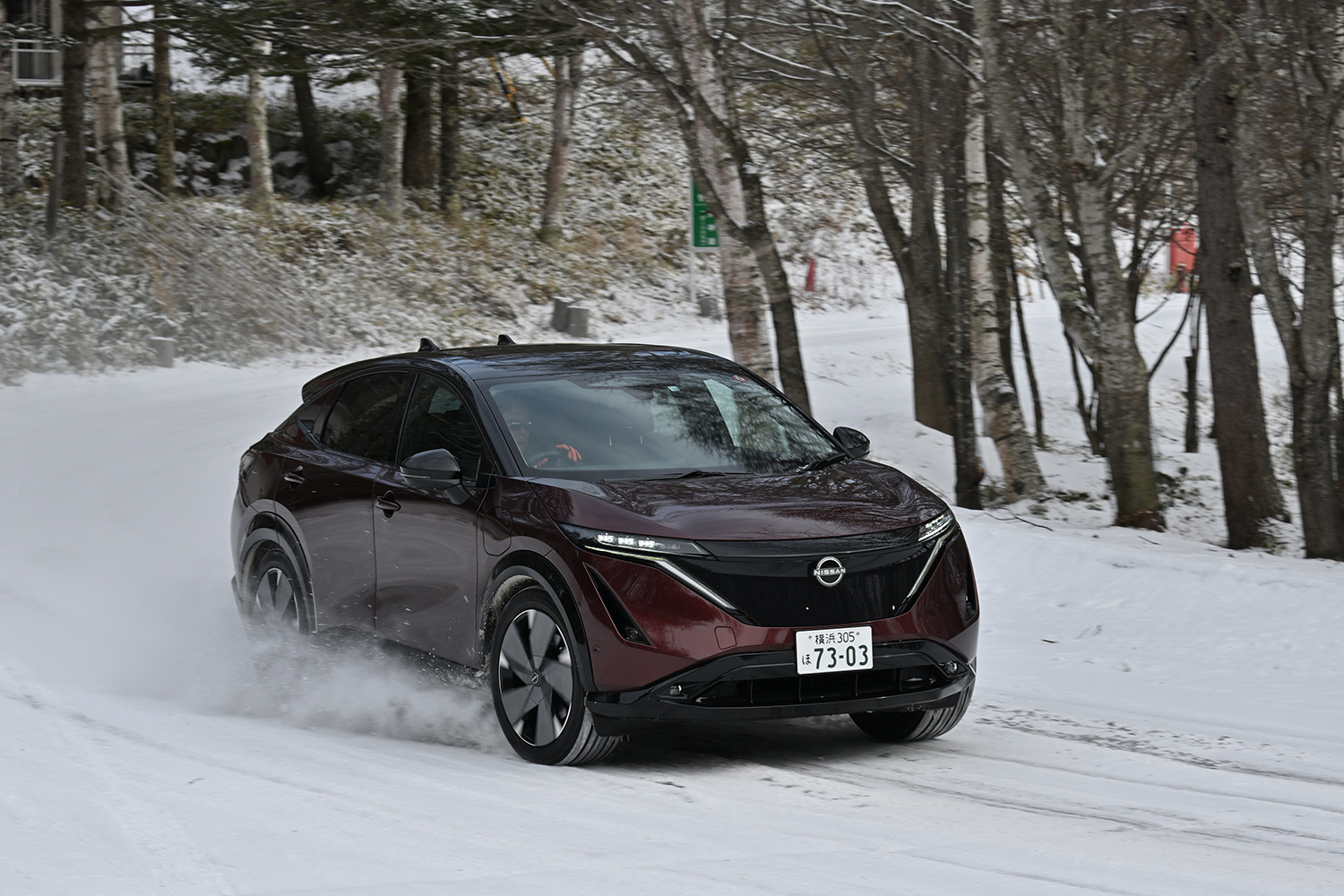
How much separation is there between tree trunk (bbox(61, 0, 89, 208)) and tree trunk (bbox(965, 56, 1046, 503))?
49.0 ft

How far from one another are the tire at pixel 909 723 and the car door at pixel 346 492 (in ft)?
7.48

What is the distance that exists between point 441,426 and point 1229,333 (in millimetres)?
8164

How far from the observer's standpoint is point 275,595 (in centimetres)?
762

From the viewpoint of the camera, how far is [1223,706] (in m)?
6.90

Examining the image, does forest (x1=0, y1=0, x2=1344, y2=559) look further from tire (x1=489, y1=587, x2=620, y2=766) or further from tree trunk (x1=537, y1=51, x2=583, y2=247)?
tire (x1=489, y1=587, x2=620, y2=766)

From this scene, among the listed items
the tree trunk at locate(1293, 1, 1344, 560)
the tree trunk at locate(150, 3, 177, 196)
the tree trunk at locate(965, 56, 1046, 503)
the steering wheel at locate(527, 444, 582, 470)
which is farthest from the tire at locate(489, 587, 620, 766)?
the tree trunk at locate(150, 3, 177, 196)

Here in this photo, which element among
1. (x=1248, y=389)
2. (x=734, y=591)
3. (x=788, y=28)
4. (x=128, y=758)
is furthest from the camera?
(x=788, y=28)

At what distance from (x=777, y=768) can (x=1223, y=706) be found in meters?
2.49

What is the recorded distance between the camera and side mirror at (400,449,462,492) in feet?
20.0

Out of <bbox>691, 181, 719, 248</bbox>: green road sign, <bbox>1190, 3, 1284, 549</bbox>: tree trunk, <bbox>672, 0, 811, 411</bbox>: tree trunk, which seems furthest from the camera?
<bbox>691, 181, 719, 248</bbox>: green road sign

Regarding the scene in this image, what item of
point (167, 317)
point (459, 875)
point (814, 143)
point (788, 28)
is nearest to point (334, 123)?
point (167, 317)

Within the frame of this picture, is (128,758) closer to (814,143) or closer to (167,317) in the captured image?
(814,143)

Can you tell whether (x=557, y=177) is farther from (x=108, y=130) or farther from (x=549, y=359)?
(x=549, y=359)

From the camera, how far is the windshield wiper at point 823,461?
6.37 metres
